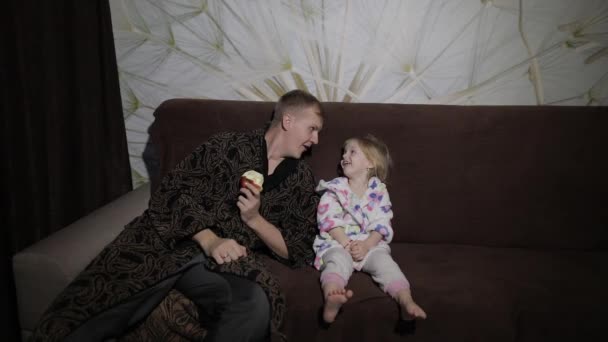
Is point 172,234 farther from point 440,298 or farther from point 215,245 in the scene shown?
point 440,298

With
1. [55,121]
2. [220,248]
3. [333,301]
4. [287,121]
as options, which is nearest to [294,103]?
[287,121]

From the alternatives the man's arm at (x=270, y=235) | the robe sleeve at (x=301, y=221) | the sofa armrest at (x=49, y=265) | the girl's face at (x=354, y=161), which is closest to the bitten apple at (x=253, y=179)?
the man's arm at (x=270, y=235)

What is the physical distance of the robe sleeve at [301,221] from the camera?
1.83 m

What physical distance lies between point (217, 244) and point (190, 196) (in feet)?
0.90

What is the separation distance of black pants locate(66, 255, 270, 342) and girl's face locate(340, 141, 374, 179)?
2.38 ft

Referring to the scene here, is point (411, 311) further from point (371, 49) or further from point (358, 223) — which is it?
point (371, 49)

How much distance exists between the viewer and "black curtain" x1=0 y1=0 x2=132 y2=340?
1.73m

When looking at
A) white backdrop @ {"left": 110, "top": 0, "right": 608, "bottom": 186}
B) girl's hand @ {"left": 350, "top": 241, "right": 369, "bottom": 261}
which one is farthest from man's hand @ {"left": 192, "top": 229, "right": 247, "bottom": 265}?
white backdrop @ {"left": 110, "top": 0, "right": 608, "bottom": 186}

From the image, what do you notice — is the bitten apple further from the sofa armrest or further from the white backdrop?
the white backdrop

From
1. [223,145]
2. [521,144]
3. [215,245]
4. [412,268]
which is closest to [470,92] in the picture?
[521,144]

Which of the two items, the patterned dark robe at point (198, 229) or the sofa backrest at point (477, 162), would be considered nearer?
the patterned dark robe at point (198, 229)

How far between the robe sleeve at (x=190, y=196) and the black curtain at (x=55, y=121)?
0.59 m

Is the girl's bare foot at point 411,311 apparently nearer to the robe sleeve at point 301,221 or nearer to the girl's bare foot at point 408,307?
the girl's bare foot at point 408,307

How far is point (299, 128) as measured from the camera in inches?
72.6
